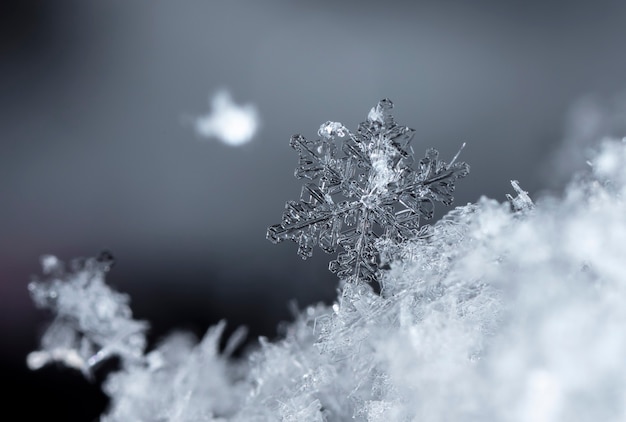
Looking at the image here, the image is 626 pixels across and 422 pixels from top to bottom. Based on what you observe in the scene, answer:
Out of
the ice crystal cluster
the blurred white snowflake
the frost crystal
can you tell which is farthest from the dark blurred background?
the ice crystal cluster

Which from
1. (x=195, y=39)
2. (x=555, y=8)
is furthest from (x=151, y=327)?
(x=555, y=8)

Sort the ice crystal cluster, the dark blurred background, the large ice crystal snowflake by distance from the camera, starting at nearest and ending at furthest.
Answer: the ice crystal cluster < the large ice crystal snowflake < the dark blurred background

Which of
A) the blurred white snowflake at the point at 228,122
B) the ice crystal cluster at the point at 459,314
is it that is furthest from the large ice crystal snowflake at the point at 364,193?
Result: the blurred white snowflake at the point at 228,122

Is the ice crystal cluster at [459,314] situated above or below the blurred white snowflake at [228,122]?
below

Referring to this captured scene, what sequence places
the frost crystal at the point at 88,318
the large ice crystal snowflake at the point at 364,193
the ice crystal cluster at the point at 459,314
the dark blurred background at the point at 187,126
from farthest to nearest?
1. the dark blurred background at the point at 187,126
2. the frost crystal at the point at 88,318
3. the large ice crystal snowflake at the point at 364,193
4. the ice crystal cluster at the point at 459,314

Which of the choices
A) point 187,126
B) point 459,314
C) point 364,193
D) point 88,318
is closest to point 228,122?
point 187,126

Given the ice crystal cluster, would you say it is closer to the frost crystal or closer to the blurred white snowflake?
the frost crystal

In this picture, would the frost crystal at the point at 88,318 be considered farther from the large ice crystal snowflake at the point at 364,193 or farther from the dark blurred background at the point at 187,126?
the large ice crystal snowflake at the point at 364,193
